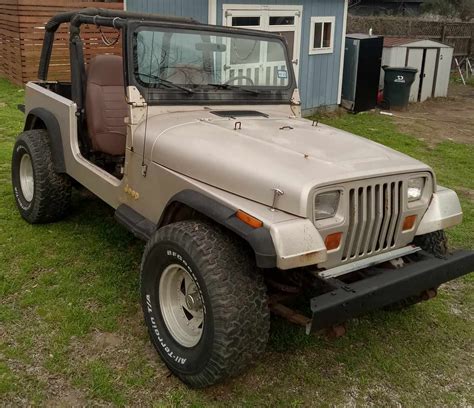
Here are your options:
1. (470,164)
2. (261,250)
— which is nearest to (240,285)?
(261,250)

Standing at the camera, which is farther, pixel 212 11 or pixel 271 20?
pixel 271 20

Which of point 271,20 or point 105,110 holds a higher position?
point 271,20

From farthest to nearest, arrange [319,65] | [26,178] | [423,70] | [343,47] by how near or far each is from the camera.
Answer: [423,70] → [343,47] → [319,65] → [26,178]

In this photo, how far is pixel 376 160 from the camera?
121 inches

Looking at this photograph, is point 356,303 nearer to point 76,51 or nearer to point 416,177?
point 416,177

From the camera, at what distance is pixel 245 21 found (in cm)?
1033

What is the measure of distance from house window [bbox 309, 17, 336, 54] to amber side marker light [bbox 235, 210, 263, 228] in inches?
378

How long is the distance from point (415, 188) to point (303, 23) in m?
8.87

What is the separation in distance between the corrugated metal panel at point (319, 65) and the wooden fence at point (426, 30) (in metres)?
8.36

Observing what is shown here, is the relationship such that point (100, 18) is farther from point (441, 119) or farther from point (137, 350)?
point (441, 119)

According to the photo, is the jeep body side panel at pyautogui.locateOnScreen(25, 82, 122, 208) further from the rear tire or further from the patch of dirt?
the patch of dirt

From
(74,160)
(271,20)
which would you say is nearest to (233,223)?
(74,160)

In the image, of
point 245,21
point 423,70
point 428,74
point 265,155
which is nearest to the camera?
point 265,155

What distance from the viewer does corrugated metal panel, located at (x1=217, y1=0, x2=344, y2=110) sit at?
11406 millimetres
